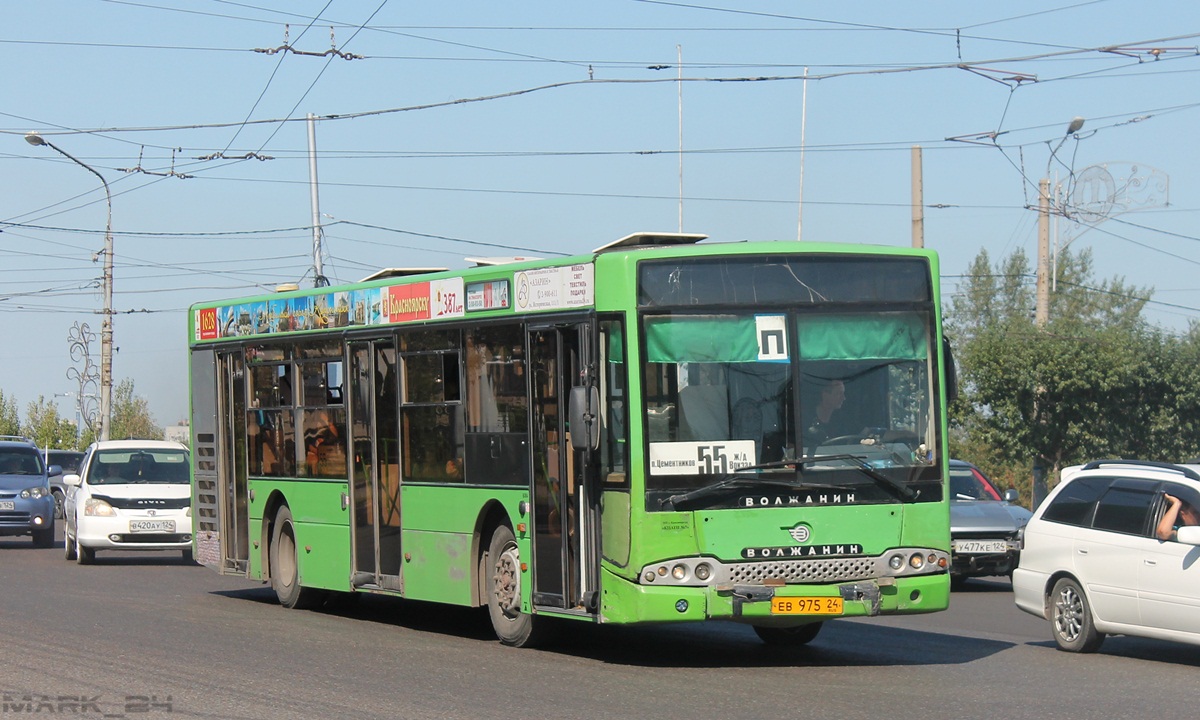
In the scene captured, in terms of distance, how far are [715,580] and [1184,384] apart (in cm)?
3471

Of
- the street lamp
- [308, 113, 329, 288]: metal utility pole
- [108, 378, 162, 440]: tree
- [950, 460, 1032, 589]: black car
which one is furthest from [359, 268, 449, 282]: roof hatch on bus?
[108, 378, 162, 440]: tree

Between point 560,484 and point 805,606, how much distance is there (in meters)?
2.10

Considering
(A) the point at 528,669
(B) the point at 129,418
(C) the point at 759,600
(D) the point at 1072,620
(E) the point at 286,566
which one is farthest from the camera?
(B) the point at 129,418

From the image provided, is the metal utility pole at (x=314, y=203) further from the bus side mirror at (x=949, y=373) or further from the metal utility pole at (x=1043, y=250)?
the bus side mirror at (x=949, y=373)

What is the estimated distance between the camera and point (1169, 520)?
43.1 ft

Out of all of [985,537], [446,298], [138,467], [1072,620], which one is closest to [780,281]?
[446,298]

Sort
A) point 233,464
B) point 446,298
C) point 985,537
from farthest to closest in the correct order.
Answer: point 985,537, point 233,464, point 446,298

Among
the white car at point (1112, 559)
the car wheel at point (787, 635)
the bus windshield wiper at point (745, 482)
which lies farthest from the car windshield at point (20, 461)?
the bus windshield wiper at point (745, 482)

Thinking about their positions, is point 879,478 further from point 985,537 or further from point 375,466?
point 985,537

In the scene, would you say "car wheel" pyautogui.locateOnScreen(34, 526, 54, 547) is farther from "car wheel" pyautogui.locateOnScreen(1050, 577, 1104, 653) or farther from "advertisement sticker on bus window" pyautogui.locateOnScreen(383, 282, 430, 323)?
"car wheel" pyautogui.locateOnScreen(1050, 577, 1104, 653)

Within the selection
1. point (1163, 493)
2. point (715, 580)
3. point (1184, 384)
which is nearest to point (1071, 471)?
point (1163, 493)

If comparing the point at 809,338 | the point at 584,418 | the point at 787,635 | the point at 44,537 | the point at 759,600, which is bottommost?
the point at 44,537

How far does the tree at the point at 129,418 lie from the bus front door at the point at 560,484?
78.4m

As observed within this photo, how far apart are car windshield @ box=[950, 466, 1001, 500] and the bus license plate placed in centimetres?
1117
